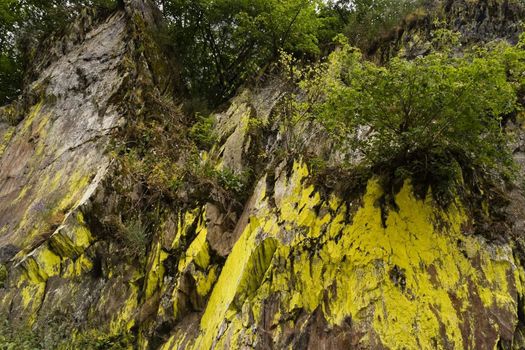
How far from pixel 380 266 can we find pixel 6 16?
628 inches

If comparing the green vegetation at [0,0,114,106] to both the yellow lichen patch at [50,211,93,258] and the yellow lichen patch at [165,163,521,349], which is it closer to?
the yellow lichen patch at [50,211,93,258]

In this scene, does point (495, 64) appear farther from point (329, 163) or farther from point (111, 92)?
point (111, 92)

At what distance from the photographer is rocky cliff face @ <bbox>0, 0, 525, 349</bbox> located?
207 inches

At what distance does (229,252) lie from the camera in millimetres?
7395

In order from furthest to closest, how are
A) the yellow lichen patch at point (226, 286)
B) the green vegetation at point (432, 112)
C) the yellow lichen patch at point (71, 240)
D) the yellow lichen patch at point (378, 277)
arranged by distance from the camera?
the yellow lichen patch at point (71, 240) → the yellow lichen patch at point (226, 286) → the green vegetation at point (432, 112) → the yellow lichen patch at point (378, 277)

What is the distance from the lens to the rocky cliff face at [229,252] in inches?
207

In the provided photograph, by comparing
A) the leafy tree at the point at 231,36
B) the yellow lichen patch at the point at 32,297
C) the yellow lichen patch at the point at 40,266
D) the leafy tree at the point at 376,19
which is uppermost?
the leafy tree at the point at 231,36

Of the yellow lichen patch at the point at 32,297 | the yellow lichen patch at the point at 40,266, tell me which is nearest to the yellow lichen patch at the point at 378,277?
the yellow lichen patch at the point at 32,297

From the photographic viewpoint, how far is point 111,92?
11906 millimetres

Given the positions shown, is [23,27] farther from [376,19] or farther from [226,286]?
[226,286]

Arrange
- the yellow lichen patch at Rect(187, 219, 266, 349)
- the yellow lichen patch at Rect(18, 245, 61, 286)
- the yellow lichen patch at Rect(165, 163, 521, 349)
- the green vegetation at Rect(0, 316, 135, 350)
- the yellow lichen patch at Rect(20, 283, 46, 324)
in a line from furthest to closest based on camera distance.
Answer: the yellow lichen patch at Rect(18, 245, 61, 286)
the yellow lichen patch at Rect(20, 283, 46, 324)
the green vegetation at Rect(0, 316, 135, 350)
the yellow lichen patch at Rect(187, 219, 266, 349)
the yellow lichen patch at Rect(165, 163, 521, 349)

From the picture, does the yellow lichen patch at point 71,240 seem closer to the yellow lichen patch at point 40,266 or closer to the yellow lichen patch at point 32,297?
the yellow lichen patch at point 40,266

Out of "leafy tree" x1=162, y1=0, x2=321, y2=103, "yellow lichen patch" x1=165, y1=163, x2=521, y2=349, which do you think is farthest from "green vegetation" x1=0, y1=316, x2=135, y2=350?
"leafy tree" x1=162, y1=0, x2=321, y2=103

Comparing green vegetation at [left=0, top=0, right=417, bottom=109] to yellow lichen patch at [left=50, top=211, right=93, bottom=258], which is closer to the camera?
yellow lichen patch at [left=50, top=211, right=93, bottom=258]
